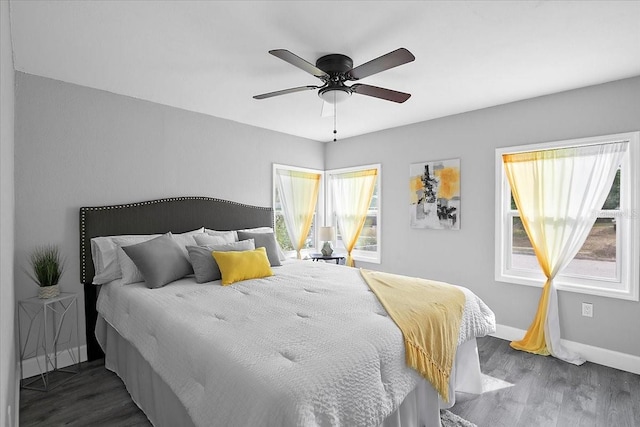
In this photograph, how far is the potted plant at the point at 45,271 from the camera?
2592mm

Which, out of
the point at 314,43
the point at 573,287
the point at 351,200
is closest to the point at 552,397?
the point at 573,287

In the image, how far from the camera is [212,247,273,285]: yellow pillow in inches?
109

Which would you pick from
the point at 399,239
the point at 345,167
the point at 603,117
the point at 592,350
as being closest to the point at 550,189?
the point at 603,117

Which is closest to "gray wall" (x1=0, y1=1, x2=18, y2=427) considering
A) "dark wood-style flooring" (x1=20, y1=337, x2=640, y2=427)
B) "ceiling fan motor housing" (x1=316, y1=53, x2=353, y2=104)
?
"dark wood-style flooring" (x1=20, y1=337, x2=640, y2=427)

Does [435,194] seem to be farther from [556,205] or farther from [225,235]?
[225,235]

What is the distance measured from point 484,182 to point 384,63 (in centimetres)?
231

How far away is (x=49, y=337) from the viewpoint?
2826 mm

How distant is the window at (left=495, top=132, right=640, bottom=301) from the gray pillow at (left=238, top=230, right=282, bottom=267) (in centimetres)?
241

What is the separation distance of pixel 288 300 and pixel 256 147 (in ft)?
8.94

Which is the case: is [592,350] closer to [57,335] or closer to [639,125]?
[639,125]

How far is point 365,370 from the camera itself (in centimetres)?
146

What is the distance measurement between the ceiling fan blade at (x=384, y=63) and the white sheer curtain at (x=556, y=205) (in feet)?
7.19

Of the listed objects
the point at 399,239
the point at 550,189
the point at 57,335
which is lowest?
the point at 57,335

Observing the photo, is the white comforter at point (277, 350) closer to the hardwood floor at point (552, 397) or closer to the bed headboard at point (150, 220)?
the hardwood floor at point (552, 397)
